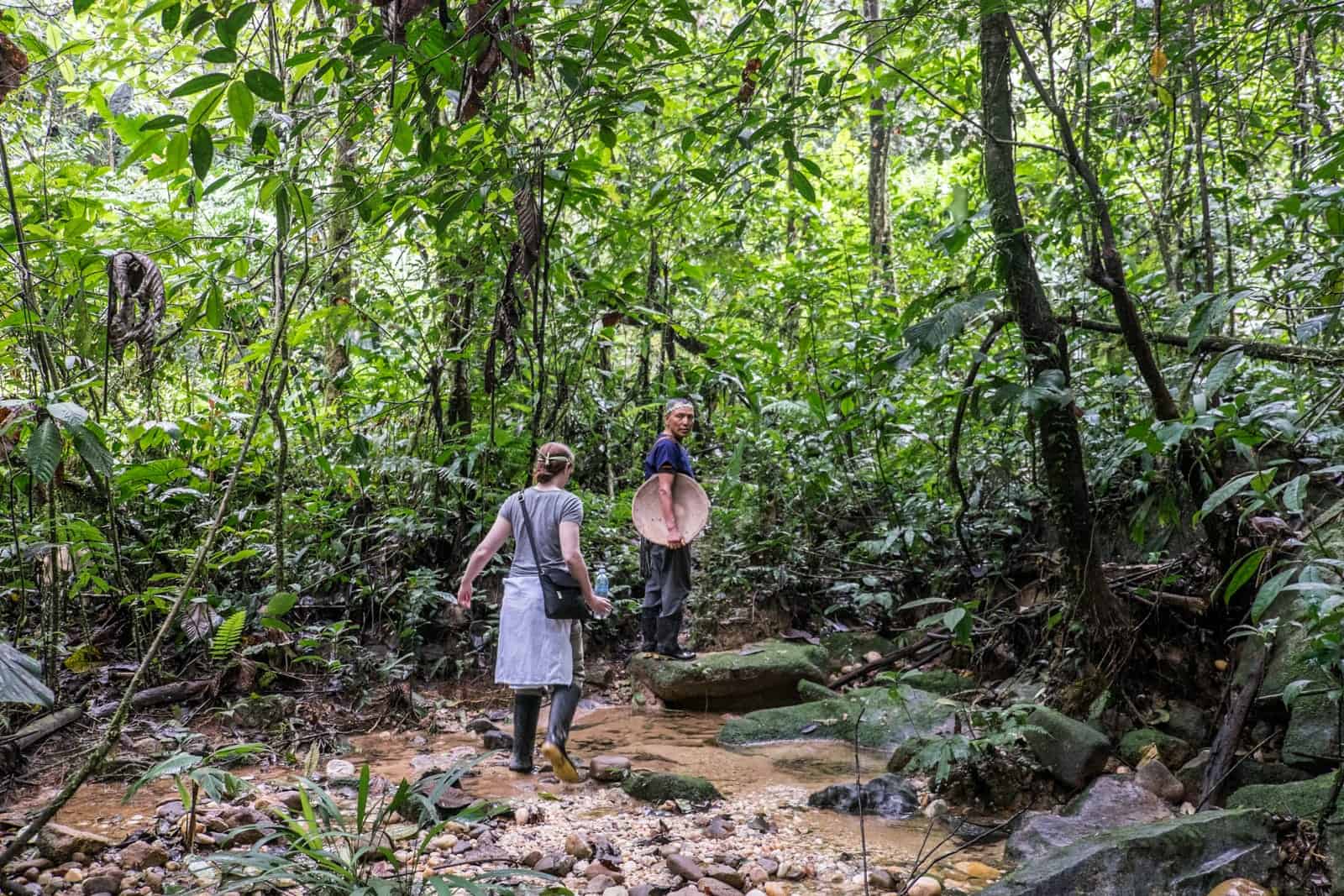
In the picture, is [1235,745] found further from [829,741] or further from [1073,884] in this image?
[829,741]

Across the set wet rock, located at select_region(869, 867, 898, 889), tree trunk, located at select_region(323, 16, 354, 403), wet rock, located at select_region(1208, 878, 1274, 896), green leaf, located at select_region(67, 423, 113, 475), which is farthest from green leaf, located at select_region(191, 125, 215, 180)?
wet rock, located at select_region(1208, 878, 1274, 896)

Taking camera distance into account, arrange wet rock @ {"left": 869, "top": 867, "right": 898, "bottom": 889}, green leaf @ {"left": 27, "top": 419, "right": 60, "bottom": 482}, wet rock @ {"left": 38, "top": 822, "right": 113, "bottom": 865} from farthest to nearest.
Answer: wet rock @ {"left": 869, "top": 867, "right": 898, "bottom": 889}, wet rock @ {"left": 38, "top": 822, "right": 113, "bottom": 865}, green leaf @ {"left": 27, "top": 419, "right": 60, "bottom": 482}

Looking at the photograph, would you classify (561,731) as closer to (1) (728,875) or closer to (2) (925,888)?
(1) (728,875)

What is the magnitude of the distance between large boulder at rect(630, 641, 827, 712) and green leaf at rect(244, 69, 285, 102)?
5.27m

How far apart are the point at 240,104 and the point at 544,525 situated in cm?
321

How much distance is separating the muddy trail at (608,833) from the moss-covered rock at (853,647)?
2106 mm

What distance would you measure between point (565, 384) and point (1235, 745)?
17.4ft

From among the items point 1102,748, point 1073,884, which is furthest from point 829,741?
point 1073,884

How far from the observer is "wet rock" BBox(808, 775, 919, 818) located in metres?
4.41

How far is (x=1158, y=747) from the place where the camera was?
4516 millimetres

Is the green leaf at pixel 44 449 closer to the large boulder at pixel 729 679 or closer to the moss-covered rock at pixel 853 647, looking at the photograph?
the large boulder at pixel 729 679

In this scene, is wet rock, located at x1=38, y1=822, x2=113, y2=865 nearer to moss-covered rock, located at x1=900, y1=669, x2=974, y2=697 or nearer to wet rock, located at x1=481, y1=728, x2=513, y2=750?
wet rock, located at x1=481, y1=728, x2=513, y2=750

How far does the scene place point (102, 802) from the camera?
4.11 metres

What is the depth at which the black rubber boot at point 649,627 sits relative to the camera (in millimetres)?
7453
